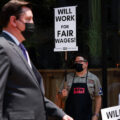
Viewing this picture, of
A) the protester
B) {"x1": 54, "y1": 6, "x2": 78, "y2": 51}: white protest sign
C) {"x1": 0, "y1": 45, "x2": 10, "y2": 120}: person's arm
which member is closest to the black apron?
the protester

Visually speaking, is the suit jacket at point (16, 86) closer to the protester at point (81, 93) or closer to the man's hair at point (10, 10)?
the man's hair at point (10, 10)

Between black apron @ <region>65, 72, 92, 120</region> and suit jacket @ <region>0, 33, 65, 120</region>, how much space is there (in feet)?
8.03

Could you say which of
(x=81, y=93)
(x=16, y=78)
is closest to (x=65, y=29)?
(x=81, y=93)

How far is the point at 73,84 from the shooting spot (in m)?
5.09

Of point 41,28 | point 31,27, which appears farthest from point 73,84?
point 31,27

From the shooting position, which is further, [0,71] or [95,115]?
[95,115]

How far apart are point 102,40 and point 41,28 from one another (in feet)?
3.71

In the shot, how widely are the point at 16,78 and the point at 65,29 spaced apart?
3.00 metres

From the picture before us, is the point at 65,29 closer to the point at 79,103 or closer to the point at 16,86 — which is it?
the point at 79,103

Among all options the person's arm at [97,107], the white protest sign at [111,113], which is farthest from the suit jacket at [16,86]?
the person's arm at [97,107]

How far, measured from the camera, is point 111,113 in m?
4.27

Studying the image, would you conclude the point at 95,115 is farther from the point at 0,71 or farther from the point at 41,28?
the point at 0,71

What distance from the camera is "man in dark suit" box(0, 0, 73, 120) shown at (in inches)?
91.7

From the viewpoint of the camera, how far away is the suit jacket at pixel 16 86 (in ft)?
7.58
